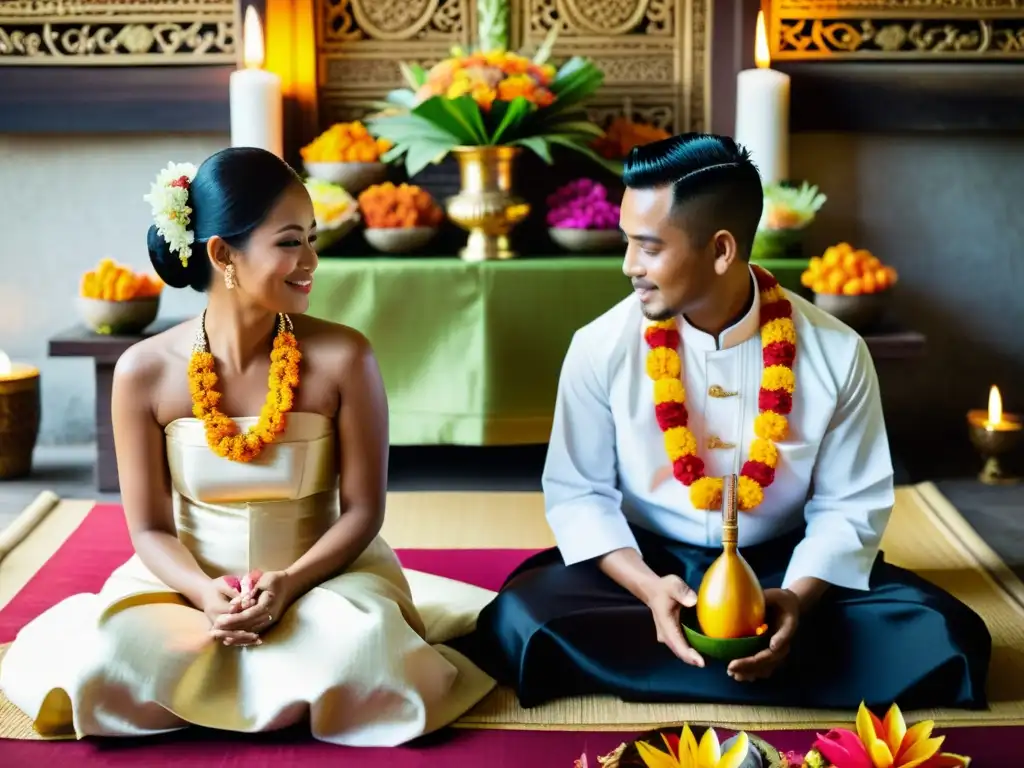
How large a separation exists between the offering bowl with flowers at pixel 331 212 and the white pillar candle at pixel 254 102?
0.56ft

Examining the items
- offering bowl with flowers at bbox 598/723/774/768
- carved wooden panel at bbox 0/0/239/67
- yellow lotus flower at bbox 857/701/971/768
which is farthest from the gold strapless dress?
carved wooden panel at bbox 0/0/239/67

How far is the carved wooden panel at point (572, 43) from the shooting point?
171 inches

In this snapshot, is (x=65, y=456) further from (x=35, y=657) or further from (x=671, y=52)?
(x=671, y=52)

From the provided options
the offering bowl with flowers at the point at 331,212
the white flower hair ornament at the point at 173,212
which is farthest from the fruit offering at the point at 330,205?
the white flower hair ornament at the point at 173,212

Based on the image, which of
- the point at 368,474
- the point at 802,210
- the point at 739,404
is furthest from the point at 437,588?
the point at 802,210

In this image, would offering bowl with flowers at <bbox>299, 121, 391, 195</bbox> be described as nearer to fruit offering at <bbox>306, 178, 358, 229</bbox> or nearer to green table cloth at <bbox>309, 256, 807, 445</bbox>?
fruit offering at <bbox>306, 178, 358, 229</bbox>

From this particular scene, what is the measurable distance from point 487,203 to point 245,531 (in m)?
1.71

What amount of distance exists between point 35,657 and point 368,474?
2.28 ft

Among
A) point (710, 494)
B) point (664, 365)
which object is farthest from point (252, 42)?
point (710, 494)

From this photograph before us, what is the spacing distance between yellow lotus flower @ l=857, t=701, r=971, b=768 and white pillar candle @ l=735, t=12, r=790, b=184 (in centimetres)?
230

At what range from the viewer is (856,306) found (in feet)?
12.9

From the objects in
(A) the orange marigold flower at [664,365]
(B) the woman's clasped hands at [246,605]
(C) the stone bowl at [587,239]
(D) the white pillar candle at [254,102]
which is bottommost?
(B) the woman's clasped hands at [246,605]

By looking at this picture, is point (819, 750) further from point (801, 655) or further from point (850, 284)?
point (850, 284)

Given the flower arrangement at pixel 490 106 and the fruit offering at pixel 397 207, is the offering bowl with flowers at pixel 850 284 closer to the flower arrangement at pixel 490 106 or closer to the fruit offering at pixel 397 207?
the flower arrangement at pixel 490 106
